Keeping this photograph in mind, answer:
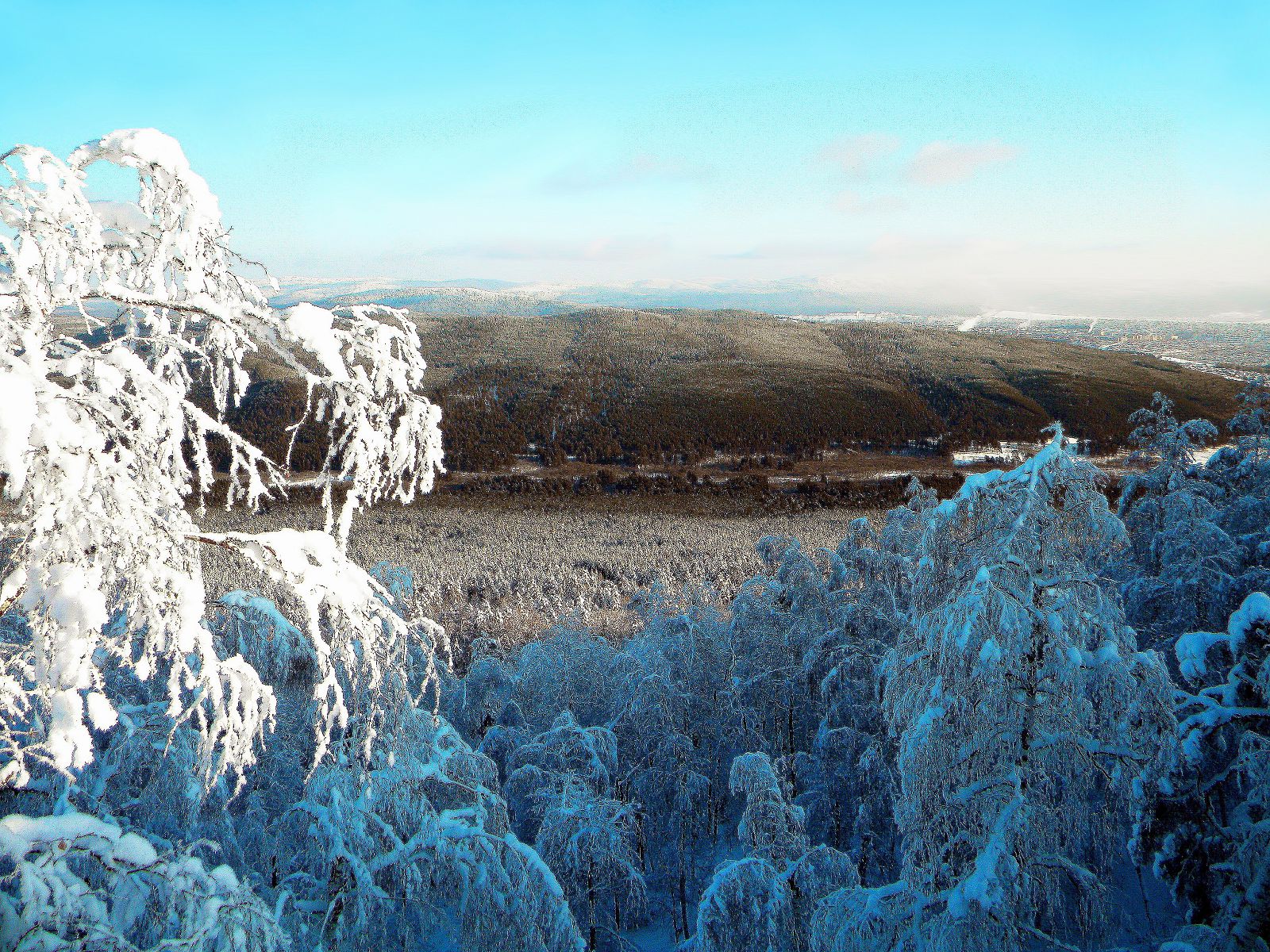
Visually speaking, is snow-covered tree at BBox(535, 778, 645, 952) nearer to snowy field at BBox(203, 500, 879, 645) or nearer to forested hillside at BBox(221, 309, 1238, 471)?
snowy field at BBox(203, 500, 879, 645)

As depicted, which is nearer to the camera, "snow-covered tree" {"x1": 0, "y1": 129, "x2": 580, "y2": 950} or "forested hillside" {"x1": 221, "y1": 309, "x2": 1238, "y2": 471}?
"snow-covered tree" {"x1": 0, "y1": 129, "x2": 580, "y2": 950}

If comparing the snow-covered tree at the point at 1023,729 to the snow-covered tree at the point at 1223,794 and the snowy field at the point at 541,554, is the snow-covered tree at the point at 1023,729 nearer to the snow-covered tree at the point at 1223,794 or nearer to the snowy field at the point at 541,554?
the snow-covered tree at the point at 1223,794

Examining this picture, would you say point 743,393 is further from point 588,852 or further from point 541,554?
point 588,852

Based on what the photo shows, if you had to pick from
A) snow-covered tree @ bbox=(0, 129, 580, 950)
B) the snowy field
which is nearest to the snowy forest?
snow-covered tree @ bbox=(0, 129, 580, 950)

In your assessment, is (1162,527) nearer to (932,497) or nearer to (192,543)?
(932,497)

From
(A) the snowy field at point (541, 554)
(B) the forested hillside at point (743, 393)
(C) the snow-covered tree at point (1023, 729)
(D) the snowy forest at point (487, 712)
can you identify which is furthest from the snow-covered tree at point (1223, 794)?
(B) the forested hillside at point (743, 393)

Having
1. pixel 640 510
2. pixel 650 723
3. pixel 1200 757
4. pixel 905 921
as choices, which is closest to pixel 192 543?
pixel 905 921
